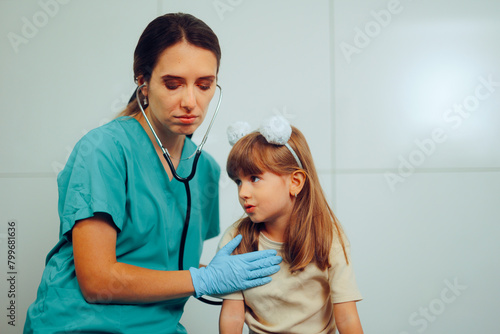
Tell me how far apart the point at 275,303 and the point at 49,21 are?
148 cm

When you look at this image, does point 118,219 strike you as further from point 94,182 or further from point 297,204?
point 297,204

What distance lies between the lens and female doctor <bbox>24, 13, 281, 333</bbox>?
991 mm

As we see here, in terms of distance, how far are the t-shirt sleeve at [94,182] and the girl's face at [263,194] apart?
0.98 feet

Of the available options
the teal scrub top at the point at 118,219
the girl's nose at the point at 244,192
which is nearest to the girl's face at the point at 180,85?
the teal scrub top at the point at 118,219

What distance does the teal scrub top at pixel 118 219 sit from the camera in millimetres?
1010

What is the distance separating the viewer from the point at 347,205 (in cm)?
178

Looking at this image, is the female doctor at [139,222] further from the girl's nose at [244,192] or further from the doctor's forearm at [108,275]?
the girl's nose at [244,192]

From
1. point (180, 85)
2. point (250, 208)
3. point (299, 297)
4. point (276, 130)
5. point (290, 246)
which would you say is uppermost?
point (180, 85)

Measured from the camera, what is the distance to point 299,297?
1.04 metres

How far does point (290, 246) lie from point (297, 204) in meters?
0.11

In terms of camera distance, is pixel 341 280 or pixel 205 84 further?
pixel 205 84

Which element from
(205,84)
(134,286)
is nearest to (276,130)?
(205,84)

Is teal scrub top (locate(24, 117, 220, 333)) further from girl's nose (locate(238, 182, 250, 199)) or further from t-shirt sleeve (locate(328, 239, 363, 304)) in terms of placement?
t-shirt sleeve (locate(328, 239, 363, 304))

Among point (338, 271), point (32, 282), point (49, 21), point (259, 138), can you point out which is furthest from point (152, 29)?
point (32, 282)
